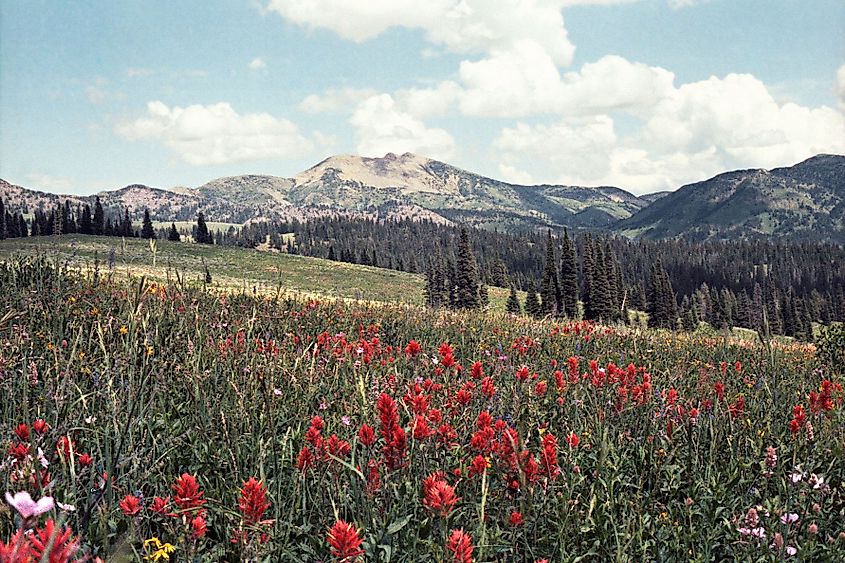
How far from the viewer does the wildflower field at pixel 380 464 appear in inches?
99.7

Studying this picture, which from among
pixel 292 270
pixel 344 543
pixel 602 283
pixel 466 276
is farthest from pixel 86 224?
pixel 344 543

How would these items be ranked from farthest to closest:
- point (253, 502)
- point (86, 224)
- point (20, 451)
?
point (86, 224) < point (20, 451) < point (253, 502)

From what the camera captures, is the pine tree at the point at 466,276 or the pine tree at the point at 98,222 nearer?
the pine tree at the point at 466,276

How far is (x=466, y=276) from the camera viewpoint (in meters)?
71.1

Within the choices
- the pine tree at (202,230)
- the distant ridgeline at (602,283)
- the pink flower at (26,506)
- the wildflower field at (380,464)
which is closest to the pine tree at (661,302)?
the distant ridgeline at (602,283)

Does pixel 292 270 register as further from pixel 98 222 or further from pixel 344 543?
pixel 344 543

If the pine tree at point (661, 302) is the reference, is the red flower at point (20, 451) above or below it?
above

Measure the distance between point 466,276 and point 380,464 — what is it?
2679 inches

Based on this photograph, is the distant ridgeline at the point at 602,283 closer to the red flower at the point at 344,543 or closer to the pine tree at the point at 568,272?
the pine tree at the point at 568,272

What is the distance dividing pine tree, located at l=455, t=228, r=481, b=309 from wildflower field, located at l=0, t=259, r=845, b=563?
208 feet

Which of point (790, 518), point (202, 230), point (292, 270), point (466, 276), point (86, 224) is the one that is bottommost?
point (466, 276)

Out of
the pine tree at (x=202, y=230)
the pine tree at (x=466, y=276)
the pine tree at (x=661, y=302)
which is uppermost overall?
the pine tree at (x=202, y=230)

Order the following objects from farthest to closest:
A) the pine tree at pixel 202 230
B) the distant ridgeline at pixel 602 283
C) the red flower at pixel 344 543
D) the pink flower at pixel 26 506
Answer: the pine tree at pixel 202 230 → the distant ridgeline at pixel 602 283 → the red flower at pixel 344 543 → the pink flower at pixel 26 506

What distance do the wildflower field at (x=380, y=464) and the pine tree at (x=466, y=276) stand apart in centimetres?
6334
